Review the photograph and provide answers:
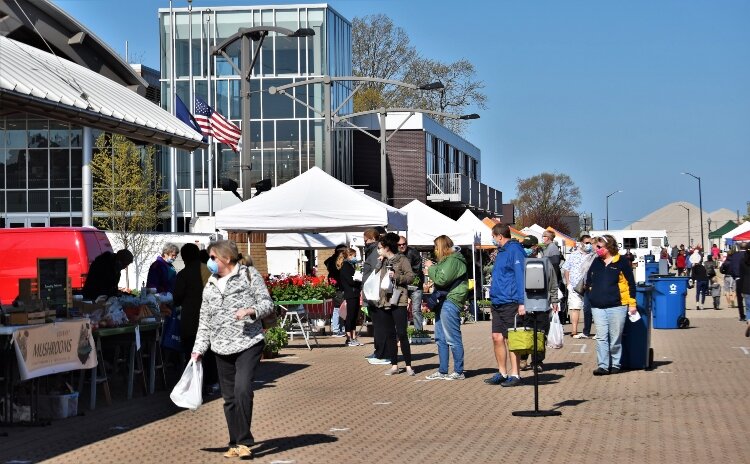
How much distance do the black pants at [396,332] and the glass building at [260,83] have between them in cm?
4323

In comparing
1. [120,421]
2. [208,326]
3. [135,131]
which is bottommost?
[120,421]

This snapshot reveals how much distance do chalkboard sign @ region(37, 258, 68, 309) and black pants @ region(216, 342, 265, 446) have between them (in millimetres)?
4189

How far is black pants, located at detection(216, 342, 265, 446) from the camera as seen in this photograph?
10.3 m

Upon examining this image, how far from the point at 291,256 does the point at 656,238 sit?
44420 mm

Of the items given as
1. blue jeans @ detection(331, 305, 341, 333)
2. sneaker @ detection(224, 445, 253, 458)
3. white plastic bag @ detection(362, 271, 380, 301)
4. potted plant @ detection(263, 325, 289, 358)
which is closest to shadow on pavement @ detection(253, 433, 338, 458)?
sneaker @ detection(224, 445, 253, 458)

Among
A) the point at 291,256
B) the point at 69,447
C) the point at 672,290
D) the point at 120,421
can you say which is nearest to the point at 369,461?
the point at 69,447

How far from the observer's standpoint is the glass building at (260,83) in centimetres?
6134

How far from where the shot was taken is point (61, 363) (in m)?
13.4

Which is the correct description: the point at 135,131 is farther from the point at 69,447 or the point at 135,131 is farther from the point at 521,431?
the point at 521,431

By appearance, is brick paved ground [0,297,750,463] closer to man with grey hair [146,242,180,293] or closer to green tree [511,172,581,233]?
man with grey hair [146,242,180,293]

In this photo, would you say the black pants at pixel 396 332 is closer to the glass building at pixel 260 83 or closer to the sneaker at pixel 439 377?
the sneaker at pixel 439 377

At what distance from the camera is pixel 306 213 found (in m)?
23.4

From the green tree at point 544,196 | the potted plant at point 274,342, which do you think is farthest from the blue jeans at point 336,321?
the green tree at point 544,196

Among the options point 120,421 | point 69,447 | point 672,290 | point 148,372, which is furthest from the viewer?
point 672,290
